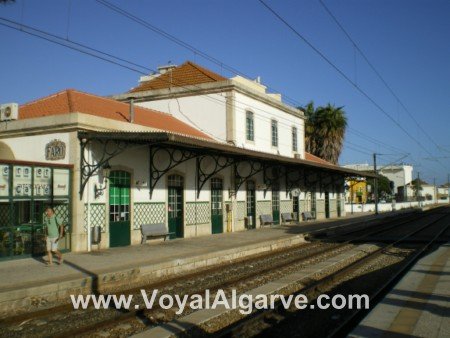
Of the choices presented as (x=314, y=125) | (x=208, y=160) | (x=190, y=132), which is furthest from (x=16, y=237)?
(x=314, y=125)

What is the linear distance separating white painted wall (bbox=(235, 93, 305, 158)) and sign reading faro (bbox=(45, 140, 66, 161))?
10.9 m

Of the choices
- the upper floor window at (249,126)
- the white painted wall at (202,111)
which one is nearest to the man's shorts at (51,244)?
the white painted wall at (202,111)

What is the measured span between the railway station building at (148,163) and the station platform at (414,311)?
7.76 m

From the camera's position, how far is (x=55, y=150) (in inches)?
570

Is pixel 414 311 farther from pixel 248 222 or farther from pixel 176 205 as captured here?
pixel 248 222

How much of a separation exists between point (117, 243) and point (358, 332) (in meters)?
11.1

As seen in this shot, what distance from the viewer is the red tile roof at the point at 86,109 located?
16.9 m

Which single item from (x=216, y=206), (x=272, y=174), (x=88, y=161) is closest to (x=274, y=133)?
(x=272, y=174)

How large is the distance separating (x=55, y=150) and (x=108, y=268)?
17.0ft

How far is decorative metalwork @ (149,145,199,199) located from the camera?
674 inches

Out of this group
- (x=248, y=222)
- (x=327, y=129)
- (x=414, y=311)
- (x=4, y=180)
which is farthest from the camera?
(x=327, y=129)

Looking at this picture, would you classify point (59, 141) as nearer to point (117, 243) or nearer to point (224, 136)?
point (117, 243)

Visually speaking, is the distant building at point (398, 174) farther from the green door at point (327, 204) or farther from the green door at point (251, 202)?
the green door at point (251, 202)

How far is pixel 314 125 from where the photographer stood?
4344cm
